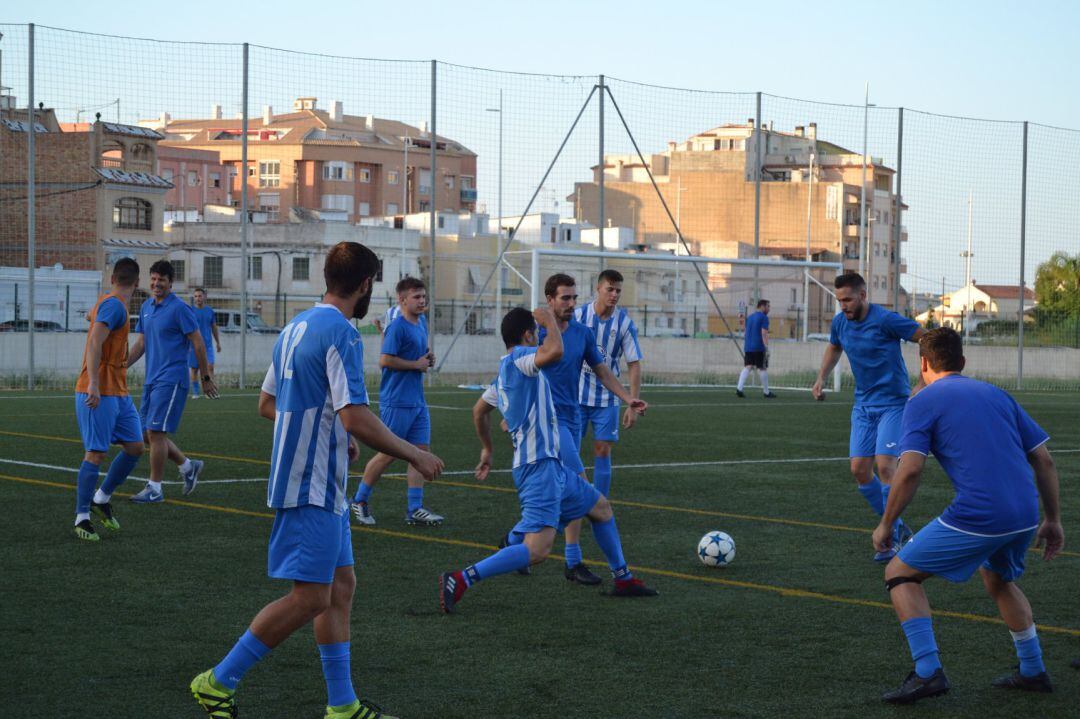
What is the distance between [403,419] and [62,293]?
980 inches

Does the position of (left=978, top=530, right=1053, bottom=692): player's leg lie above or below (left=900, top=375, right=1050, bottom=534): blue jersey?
below

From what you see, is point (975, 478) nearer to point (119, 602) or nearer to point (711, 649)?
point (711, 649)

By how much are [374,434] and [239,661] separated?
39.0 inches

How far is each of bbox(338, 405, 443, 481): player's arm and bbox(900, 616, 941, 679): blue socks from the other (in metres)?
2.06

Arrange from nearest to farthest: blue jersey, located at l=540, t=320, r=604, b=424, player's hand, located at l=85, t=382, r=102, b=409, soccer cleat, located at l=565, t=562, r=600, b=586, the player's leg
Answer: the player's leg → soccer cleat, located at l=565, t=562, r=600, b=586 → blue jersey, located at l=540, t=320, r=604, b=424 → player's hand, located at l=85, t=382, r=102, b=409

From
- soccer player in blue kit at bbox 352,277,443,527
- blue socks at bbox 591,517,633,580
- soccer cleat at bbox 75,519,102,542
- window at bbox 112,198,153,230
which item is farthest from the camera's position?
window at bbox 112,198,153,230

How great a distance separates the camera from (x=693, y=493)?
492 inches

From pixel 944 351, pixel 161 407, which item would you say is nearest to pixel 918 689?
pixel 944 351

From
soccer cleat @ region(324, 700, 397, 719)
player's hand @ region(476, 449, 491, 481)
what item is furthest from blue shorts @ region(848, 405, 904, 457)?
soccer cleat @ region(324, 700, 397, 719)

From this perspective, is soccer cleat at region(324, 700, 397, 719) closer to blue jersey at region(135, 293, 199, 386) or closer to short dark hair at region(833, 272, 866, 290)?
short dark hair at region(833, 272, 866, 290)

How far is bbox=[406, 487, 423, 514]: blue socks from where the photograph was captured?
→ 1055cm

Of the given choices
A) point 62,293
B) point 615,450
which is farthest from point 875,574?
point 62,293

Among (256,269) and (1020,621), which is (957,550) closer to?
(1020,621)

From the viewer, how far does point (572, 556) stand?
328 inches
